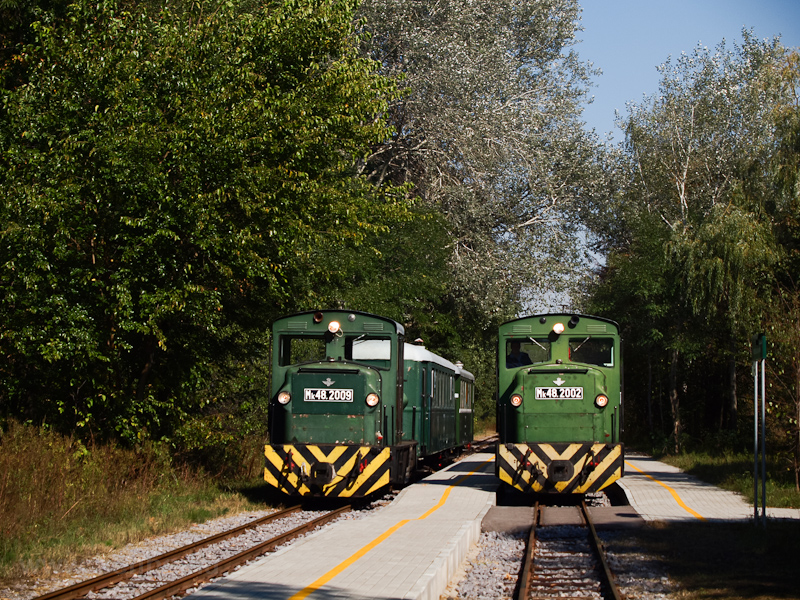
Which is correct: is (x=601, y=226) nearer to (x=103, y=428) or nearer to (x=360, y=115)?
(x=360, y=115)

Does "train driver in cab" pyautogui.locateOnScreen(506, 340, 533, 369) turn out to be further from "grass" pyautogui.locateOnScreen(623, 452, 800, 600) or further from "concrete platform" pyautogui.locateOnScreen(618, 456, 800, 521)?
"grass" pyautogui.locateOnScreen(623, 452, 800, 600)

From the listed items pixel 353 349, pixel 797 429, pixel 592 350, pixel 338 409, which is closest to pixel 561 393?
pixel 592 350

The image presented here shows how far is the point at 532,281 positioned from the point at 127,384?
65.3 ft

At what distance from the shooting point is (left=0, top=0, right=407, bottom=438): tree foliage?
528 inches

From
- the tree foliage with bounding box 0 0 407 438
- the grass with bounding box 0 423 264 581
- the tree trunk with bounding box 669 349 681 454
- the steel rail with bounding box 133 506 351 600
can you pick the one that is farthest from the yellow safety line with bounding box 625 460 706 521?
the tree trunk with bounding box 669 349 681 454

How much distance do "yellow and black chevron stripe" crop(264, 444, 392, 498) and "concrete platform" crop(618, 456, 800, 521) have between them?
176 inches

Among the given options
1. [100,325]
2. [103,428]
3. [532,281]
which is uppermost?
[532,281]

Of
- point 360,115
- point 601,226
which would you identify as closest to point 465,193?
point 601,226

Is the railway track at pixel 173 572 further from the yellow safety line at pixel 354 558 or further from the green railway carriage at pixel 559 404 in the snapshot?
the green railway carriage at pixel 559 404

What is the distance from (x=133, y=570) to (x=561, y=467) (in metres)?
8.26

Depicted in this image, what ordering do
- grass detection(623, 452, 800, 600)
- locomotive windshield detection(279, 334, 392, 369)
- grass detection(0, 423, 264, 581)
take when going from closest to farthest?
grass detection(623, 452, 800, 600)
grass detection(0, 423, 264, 581)
locomotive windshield detection(279, 334, 392, 369)

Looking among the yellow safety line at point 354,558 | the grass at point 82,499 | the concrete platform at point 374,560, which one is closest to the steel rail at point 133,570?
the grass at point 82,499

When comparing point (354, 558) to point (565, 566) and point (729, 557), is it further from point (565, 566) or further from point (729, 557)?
point (729, 557)

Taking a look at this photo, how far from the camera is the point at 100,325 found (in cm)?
1442
